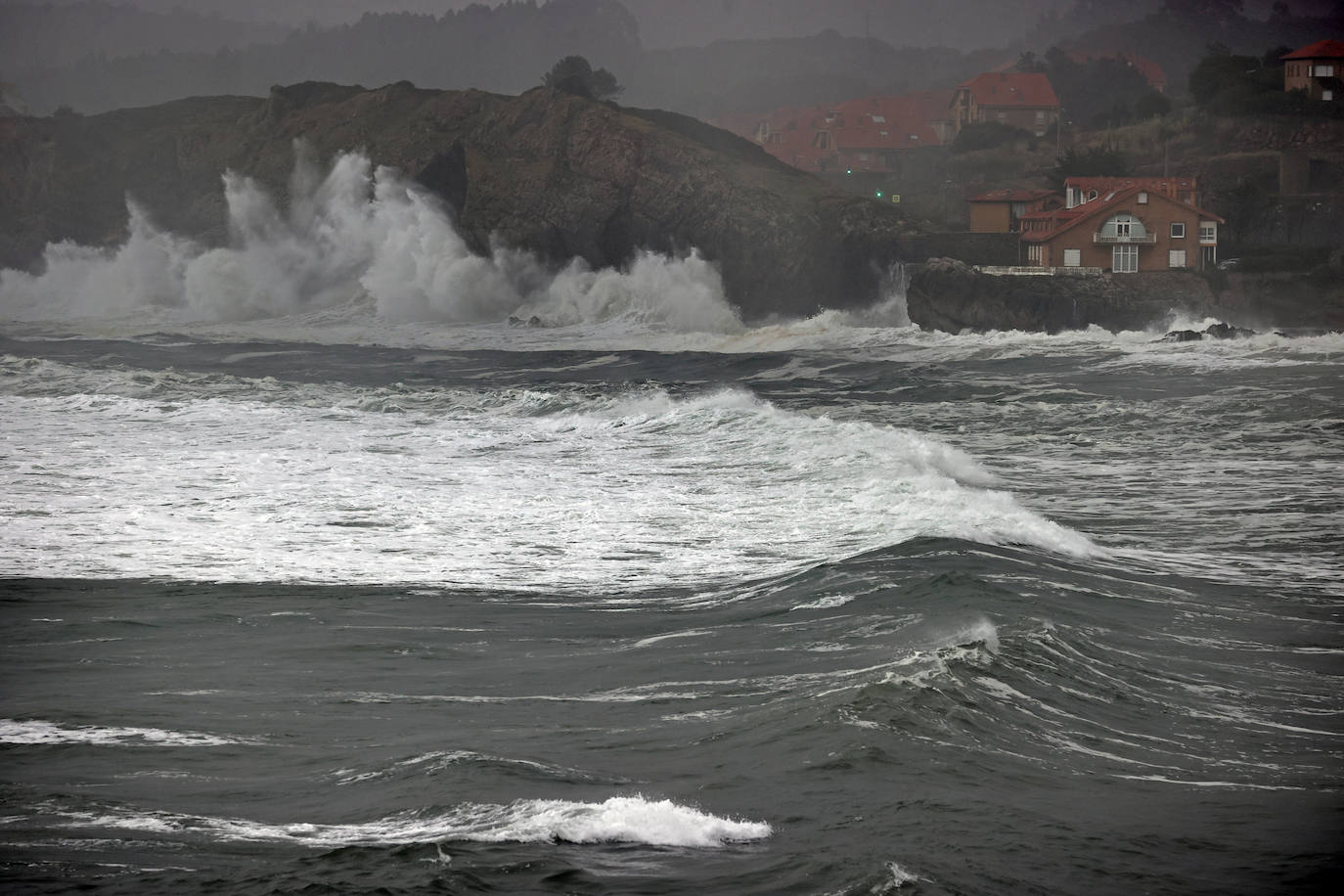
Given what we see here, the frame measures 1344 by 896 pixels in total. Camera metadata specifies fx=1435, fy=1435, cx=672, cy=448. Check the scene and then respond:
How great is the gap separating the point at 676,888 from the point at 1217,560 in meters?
9.14

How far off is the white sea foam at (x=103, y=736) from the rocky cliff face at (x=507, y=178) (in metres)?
45.3

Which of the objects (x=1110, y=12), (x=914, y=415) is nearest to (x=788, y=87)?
(x=1110, y=12)

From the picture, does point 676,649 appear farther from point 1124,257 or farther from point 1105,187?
point 1105,187

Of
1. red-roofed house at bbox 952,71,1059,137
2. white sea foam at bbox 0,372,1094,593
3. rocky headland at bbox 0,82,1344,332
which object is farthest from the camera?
red-roofed house at bbox 952,71,1059,137

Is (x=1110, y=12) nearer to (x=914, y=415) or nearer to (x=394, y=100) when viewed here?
(x=394, y=100)

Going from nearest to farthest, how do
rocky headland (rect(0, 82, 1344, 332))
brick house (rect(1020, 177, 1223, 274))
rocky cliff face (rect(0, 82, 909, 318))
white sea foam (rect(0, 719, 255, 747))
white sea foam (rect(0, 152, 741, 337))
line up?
white sea foam (rect(0, 719, 255, 747)) → rocky headland (rect(0, 82, 1344, 332)) → brick house (rect(1020, 177, 1223, 274)) → rocky cliff face (rect(0, 82, 909, 318)) → white sea foam (rect(0, 152, 741, 337))

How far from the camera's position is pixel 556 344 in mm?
47500

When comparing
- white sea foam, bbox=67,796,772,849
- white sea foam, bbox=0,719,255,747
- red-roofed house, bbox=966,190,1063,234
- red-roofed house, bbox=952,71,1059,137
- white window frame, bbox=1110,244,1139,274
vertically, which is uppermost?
red-roofed house, bbox=952,71,1059,137

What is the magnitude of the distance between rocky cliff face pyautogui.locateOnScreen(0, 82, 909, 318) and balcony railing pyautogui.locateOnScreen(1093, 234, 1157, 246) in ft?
23.4

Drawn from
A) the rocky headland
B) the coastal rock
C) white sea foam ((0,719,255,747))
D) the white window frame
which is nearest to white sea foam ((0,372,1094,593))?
white sea foam ((0,719,255,747))

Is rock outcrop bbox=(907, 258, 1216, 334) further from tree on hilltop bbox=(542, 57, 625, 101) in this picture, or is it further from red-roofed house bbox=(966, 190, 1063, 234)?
tree on hilltop bbox=(542, 57, 625, 101)

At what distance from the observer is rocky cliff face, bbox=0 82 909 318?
54031 millimetres

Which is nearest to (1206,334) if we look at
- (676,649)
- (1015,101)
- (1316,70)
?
(676,649)

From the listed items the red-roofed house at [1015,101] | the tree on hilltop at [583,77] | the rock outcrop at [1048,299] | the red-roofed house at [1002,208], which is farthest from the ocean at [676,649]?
the red-roofed house at [1015,101]
